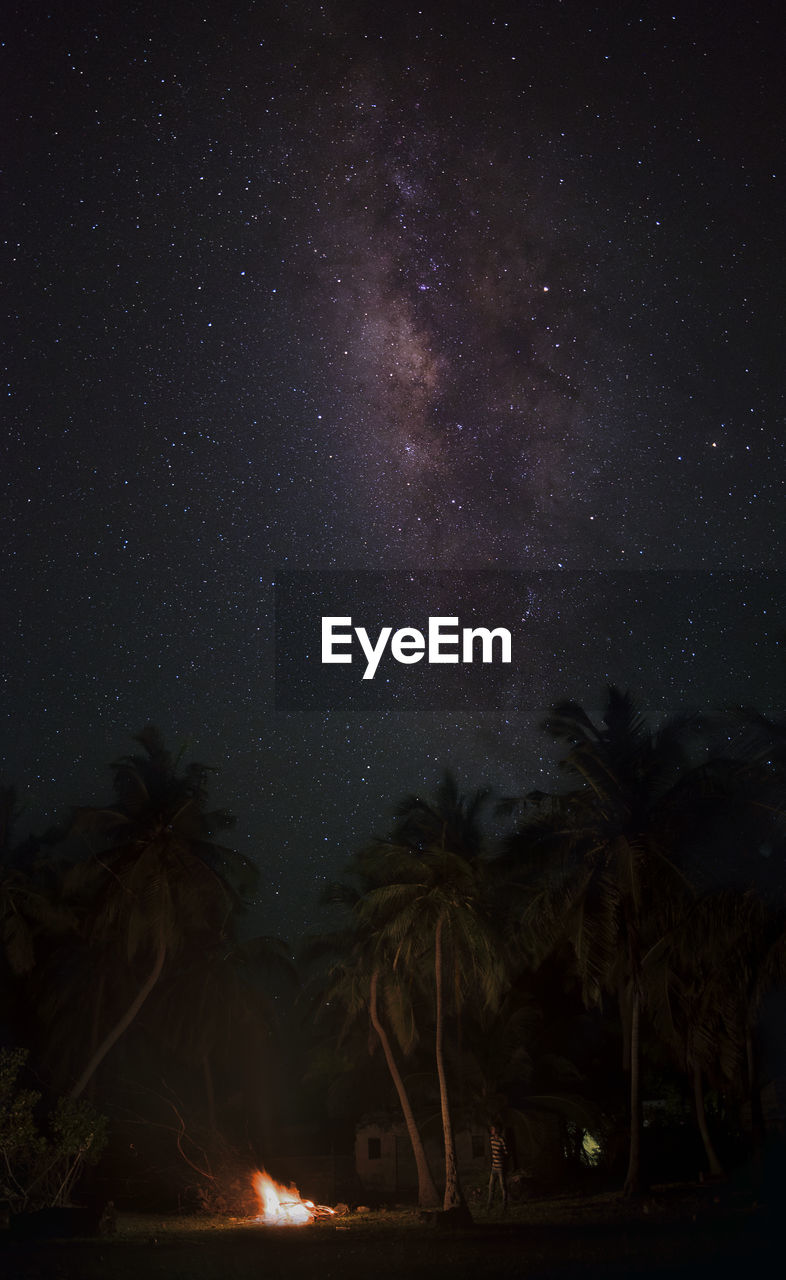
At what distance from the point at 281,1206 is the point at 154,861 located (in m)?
10.0

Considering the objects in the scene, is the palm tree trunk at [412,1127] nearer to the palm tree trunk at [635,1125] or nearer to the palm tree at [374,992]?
the palm tree at [374,992]

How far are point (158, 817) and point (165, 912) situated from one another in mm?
2812

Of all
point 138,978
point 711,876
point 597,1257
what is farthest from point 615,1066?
point 597,1257

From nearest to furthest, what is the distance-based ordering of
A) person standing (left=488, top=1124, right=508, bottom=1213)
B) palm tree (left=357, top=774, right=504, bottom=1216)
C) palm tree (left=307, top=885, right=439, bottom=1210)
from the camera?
person standing (left=488, top=1124, right=508, bottom=1213), palm tree (left=357, top=774, right=504, bottom=1216), palm tree (left=307, top=885, right=439, bottom=1210)

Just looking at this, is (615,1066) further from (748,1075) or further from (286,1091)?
(286,1091)

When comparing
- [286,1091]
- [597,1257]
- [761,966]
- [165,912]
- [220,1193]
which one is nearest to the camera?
[597,1257]

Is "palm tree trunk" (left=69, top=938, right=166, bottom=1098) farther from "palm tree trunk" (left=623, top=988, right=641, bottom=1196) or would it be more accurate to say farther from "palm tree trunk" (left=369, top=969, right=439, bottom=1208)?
"palm tree trunk" (left=623, top=988, right=641, bottom=1196)

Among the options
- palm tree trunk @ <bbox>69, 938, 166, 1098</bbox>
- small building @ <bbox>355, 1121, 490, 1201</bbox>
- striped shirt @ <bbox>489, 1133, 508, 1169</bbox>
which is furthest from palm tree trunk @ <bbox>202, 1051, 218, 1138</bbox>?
striped shirt @ <bbox>489, 1133, 508, 1169</bbox>

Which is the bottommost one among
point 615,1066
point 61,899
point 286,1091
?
point 286,1091

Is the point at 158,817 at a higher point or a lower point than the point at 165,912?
higher

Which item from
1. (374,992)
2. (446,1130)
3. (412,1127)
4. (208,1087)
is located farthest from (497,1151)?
(208,1087)

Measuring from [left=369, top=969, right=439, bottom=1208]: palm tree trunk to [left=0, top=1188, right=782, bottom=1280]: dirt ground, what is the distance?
16.3 ft

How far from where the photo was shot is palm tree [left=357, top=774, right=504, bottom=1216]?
28484 mm

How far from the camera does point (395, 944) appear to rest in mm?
30656
